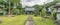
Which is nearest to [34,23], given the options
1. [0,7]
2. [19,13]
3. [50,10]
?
[50,10]

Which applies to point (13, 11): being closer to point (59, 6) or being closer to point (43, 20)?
point (43, 20)

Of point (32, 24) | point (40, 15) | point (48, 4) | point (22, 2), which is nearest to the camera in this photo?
point (32, 24)

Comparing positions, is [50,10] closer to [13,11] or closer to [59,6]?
[59,6]

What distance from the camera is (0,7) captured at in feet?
22.3

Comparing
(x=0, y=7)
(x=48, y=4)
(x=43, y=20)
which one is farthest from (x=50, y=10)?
(x=0, y=7)

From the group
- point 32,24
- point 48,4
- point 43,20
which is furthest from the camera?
point 48,4

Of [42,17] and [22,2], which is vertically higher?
[22,2]

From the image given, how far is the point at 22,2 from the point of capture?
735 centimetres

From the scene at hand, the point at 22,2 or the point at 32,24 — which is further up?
the point at 22,2

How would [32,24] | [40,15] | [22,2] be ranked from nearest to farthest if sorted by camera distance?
[32,24], [40,15], [22,2]

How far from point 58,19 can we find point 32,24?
78 cm

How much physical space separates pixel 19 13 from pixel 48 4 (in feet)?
3.93

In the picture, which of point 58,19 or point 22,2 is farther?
point 22,2

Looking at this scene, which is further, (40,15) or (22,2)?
(22,2)
